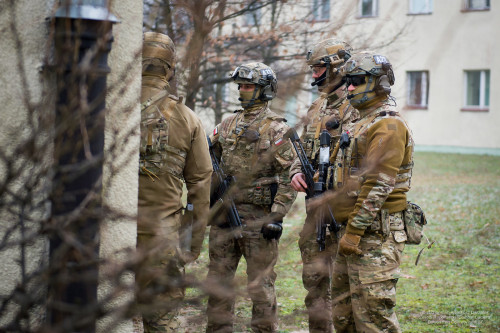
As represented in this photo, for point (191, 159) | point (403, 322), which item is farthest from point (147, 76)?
point (403, 322)

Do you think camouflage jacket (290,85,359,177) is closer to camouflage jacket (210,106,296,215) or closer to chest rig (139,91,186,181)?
camouflage jacket (210,106,296,215)

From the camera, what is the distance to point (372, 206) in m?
4.12

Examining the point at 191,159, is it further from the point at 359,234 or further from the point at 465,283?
the point at 465,283

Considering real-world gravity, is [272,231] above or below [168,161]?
below

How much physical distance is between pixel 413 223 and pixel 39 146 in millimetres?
3164

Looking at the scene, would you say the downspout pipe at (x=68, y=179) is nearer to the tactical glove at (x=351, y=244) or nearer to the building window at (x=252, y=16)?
the tactical glove at (x=351, y=244)

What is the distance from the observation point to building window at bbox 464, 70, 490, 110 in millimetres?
23156

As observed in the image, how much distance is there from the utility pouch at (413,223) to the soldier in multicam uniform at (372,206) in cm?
6

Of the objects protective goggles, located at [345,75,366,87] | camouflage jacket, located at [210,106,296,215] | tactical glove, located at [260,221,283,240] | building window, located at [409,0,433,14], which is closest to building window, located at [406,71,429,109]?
building window, located at [409,0,433,14]

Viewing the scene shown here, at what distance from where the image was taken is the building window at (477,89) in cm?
2316

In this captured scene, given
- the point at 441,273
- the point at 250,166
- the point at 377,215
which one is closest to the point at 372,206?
the point at 377,215

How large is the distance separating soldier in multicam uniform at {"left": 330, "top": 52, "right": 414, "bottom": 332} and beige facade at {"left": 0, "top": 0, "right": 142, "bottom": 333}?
1470mm

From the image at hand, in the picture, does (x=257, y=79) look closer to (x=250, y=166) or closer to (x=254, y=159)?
(x=254, y=159)

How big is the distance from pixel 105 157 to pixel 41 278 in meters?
0.37
